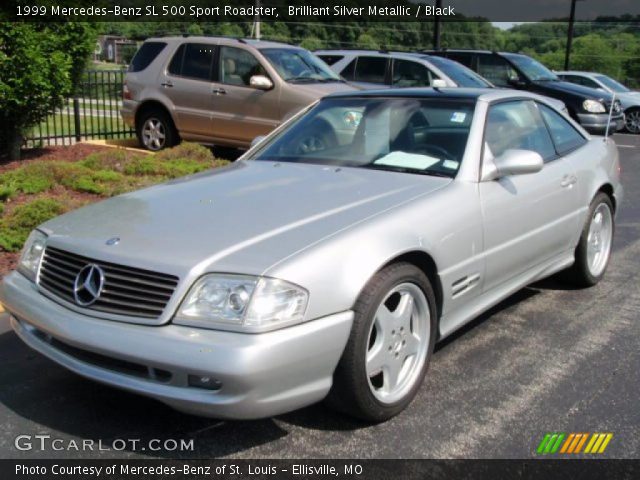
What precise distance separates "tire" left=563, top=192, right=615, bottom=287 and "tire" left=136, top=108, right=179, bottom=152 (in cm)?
695

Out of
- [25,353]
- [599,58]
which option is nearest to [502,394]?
[25,353]

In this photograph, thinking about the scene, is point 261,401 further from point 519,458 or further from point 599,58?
point 599,58

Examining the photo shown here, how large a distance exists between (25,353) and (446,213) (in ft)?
8.32

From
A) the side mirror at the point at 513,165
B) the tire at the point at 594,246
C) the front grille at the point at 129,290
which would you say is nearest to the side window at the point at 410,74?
the tire at the point at 594,246

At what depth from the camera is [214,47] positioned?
10625 mm

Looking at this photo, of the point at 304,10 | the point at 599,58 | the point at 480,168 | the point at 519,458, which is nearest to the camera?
the point at 519,458

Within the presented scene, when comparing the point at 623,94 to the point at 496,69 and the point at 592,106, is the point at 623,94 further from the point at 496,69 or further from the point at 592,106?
the point at 496,69

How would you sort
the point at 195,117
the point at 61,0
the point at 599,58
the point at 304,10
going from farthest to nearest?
the point at 599,58 < the point at 304,10 < the point at 195,117 < the point at 61,0

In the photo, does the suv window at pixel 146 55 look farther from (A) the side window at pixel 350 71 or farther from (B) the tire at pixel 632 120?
(B) the tire at pixel 632 120

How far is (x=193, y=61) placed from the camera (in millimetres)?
10719

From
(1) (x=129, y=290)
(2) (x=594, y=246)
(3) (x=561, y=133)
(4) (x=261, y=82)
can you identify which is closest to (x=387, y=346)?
(1) (x=129, y=290)

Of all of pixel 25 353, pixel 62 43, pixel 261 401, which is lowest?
pixel 25 353

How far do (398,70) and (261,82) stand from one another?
3893 millimetres

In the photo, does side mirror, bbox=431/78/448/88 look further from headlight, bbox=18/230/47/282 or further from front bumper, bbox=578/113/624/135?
headlight, bbox=18/230/47/282
